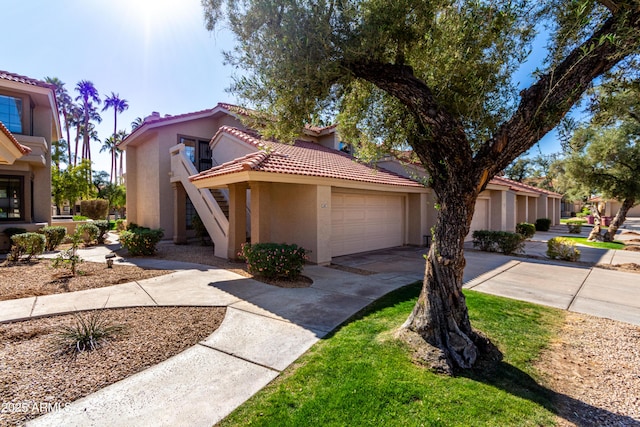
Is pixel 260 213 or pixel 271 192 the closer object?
pixel 260 213

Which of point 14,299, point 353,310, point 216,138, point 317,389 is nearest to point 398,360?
point 317,389

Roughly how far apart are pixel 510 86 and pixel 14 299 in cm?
1025

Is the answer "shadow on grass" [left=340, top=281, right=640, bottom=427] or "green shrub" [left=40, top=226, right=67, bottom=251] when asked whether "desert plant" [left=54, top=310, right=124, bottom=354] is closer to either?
"shadow on grass" [left=340, top=281, right=640, bottom=427]

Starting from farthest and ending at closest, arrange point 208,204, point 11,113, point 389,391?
point 11,113 → point 208,204 → point 389,391

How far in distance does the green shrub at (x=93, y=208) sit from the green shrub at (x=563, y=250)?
108 ft

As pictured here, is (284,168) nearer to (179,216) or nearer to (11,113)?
(179,216)

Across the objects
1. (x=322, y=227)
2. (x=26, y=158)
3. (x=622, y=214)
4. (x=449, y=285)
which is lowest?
(x=449, y=285)

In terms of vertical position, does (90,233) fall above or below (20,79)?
below

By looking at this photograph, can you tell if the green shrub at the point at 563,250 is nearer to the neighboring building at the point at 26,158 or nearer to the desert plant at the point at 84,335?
the desert plant at the point at 84,335

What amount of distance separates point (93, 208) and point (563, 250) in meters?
33.4

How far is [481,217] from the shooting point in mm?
17047

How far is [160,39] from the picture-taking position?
22.2 ft

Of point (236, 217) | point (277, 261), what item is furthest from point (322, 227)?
point (236, 217)

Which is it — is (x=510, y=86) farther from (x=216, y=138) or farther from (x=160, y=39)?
(x=216, y=138)
